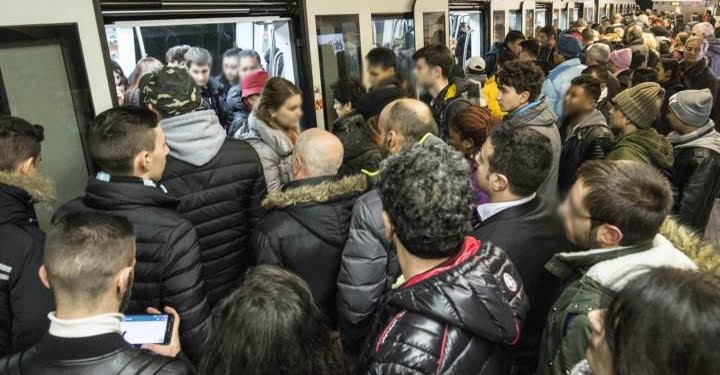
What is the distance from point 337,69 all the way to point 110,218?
114 inches

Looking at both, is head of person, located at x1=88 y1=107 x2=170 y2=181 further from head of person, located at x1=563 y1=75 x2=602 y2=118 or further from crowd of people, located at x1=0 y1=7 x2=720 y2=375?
head of person, located at x1=563 y1=75 x2=602 y2=118

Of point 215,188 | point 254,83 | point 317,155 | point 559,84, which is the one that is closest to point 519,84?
point 559,84

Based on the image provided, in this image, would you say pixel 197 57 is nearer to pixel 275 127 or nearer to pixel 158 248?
pixel 275 127

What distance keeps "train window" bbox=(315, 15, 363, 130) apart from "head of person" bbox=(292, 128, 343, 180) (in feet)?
6.64

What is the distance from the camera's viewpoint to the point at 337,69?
3.88m

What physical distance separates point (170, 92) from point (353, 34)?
2448mm

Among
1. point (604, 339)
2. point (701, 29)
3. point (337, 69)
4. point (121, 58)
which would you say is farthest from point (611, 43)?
point (604, 339)

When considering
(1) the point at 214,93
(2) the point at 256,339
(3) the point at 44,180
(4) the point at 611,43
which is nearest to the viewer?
(2) the point at 256,339

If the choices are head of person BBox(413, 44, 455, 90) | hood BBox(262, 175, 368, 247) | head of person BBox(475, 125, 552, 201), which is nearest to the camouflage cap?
hood BBox(262, 175, 368, 247)

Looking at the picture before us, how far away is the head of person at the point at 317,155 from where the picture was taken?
5.79 feet

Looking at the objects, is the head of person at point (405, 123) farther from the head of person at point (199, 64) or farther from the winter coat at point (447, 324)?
the head of person at point (199, 64)

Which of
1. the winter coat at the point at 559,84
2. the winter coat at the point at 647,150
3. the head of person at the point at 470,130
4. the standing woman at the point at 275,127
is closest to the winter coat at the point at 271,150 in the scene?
the standing woman at the point at 275,127

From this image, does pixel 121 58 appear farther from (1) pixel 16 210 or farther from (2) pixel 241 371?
(2) pixel 241 371

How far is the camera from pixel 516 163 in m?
1.64
